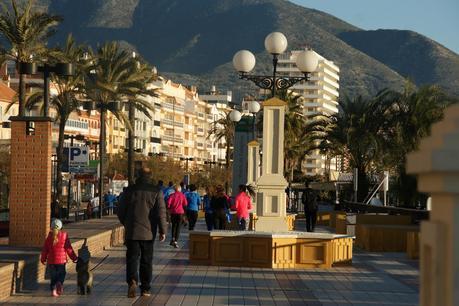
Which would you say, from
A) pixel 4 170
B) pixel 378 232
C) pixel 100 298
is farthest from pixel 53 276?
pixel 4 170

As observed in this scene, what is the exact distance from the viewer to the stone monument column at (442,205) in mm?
3371

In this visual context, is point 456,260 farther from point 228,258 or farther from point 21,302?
point 228,258

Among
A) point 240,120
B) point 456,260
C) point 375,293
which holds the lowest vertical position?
point 375,293

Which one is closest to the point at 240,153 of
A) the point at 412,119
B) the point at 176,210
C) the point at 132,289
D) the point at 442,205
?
the point at 412,119

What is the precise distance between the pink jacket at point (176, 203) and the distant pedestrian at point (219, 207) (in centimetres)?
159

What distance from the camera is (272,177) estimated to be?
20.6 m

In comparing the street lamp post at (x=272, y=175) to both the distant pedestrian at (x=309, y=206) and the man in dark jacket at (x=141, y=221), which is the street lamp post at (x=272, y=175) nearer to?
the man in dark jacket at (x=141, y=221)

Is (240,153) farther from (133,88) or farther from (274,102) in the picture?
(274,102)

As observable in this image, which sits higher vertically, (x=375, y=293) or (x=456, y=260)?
(x=456, y=260)

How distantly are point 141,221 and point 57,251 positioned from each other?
1154 mm

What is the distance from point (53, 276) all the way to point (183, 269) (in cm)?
564

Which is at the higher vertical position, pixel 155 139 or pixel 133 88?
pixel 155 139

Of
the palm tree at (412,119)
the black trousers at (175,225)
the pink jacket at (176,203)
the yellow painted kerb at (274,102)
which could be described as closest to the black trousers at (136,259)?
the yellow painted kerb at (274,102)

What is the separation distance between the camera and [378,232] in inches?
1062
